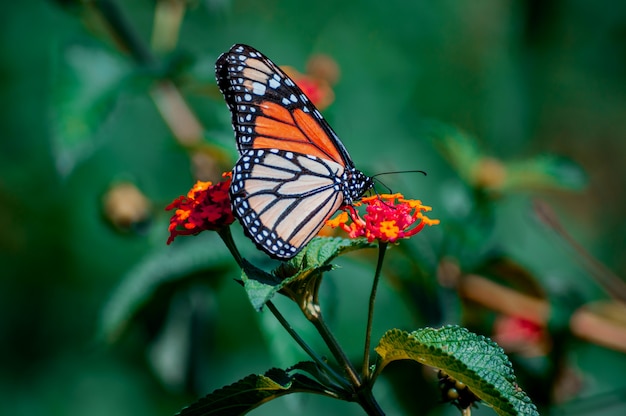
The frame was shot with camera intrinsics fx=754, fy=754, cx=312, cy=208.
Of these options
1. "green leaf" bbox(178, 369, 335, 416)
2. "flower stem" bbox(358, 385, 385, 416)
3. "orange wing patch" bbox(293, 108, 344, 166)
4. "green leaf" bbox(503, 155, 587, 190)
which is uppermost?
"orange wing patch" bbox(293, 108, 344, 166)

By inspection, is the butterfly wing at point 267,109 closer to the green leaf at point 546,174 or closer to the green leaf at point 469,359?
the green leaf at point 469,359

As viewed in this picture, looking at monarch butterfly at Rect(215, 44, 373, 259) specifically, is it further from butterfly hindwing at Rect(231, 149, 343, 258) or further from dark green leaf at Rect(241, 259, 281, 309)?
dark green leaf at Rect(241, 259, 281, 309)

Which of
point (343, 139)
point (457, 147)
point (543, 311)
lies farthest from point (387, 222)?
point (343, 139)

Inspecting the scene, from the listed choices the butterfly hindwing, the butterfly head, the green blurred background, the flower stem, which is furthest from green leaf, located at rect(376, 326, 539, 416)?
the green blurred background

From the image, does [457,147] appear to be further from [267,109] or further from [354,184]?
[267,109]

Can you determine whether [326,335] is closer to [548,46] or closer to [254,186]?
[254,186]

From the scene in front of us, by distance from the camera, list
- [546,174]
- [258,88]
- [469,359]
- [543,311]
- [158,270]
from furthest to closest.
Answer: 1. [546,174]
2. [543,311]
3. [158,270]
4. [258,88]
5. [469,359]

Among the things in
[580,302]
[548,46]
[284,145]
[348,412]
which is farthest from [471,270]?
[548,46]
